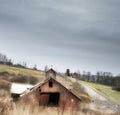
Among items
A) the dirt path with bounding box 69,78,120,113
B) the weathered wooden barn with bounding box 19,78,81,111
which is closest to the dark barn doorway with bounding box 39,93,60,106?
the weathered wooden barn with bounding box 19,78,81,111

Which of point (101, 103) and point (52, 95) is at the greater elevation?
point (52, 95)

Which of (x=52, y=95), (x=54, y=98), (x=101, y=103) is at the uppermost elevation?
(x=52, y=95)

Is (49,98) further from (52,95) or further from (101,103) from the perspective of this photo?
(101,103)

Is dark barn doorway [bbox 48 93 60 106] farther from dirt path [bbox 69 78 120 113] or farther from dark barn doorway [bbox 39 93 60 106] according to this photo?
dirt path [bbox 69 78 120 113]

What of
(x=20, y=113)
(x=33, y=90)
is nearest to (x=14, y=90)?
(x=33, y=90)

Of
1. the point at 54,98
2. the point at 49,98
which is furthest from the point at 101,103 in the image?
the point at 49,98

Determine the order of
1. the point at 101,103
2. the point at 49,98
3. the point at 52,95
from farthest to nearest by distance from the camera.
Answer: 1. the point at 101,103
2. the point at 52,95
3. the point at 49,98

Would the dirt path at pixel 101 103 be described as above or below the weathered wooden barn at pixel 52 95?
below

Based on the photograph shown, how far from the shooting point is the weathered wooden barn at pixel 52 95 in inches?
1917

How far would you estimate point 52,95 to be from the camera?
51.6 meters

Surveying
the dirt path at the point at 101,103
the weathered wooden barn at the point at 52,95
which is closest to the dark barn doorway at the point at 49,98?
the weathered wooden barn at the point at 52,95

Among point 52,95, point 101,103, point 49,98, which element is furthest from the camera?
point 101,103

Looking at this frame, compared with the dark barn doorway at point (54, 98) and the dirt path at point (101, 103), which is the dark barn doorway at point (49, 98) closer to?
the dark barn doorway at point (54, 98)

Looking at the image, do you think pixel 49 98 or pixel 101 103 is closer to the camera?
pixel 49 98
